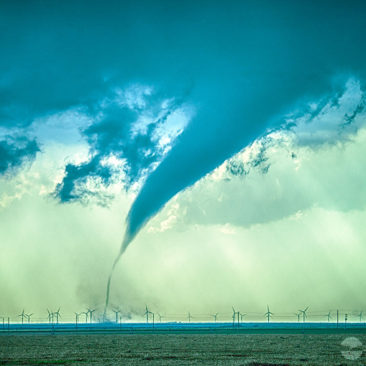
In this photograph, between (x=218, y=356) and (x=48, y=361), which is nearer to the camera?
(x=48, y=361)

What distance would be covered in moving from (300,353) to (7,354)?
40.9m

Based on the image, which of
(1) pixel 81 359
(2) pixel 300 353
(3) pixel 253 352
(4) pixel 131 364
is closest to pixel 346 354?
(2) pixel 300 353

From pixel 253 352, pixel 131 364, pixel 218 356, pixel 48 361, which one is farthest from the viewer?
pixel 253 352

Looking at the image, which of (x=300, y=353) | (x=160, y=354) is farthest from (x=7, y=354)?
(x=300, y=353)

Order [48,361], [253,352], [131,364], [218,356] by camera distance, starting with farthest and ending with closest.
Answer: [253,352]
[218,356]
[48,361]
[131,364]

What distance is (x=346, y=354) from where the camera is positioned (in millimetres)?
64812

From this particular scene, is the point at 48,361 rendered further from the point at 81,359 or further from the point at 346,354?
the point at 346,354

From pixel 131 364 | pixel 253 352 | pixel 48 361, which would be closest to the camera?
pixel 131 364

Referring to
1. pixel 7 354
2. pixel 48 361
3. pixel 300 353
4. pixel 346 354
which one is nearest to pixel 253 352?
pixel 300 353

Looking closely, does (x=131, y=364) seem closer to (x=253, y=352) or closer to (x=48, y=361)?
(x=48, y=361)

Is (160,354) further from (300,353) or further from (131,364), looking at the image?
(300,353)

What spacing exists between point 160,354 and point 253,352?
1315 centimetres

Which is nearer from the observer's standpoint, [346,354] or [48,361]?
[48,361]

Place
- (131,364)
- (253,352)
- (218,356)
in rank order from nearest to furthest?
(131,364), (218,356), (253,352)
